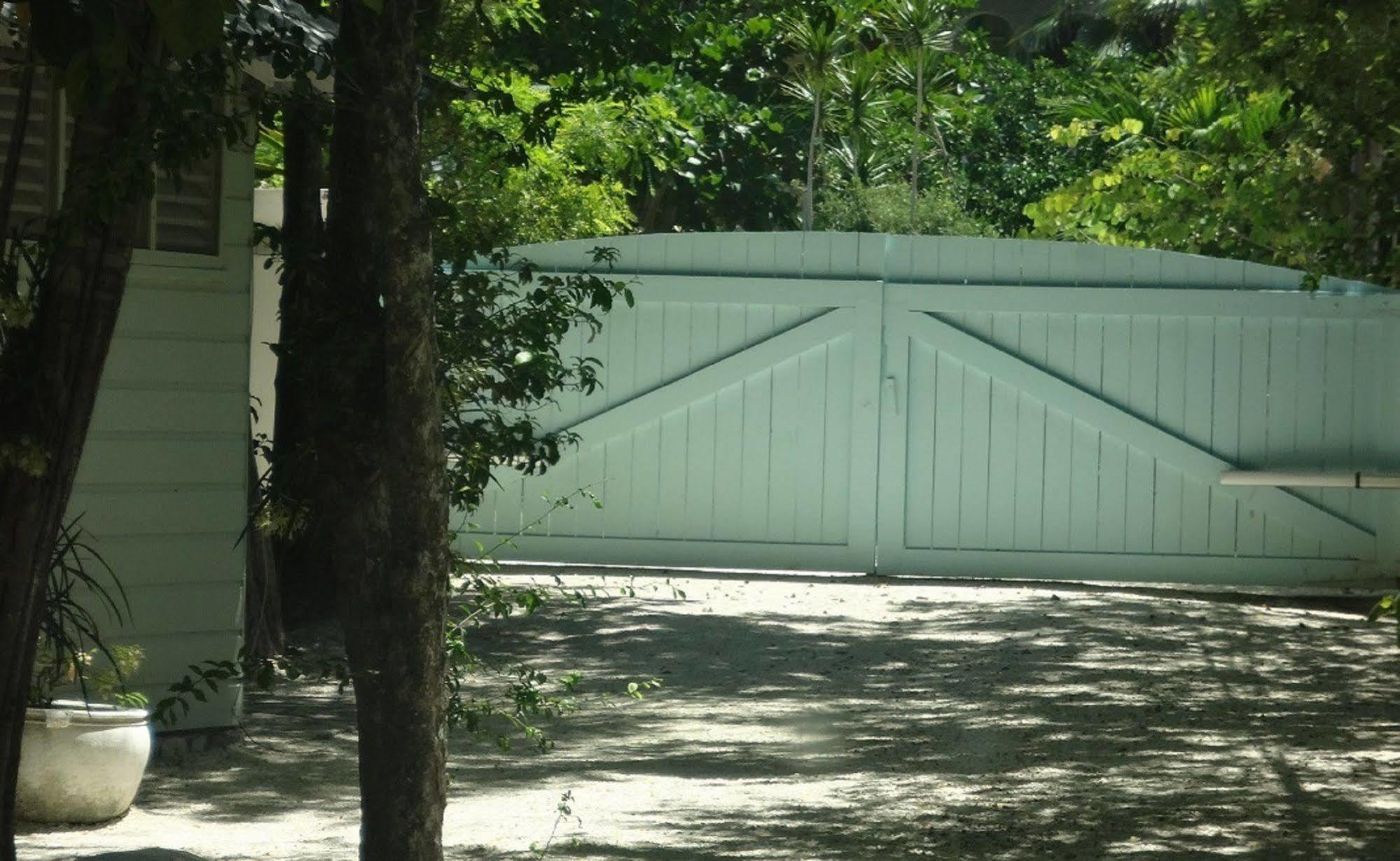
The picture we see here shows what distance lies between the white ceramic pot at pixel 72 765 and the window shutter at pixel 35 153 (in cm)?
183

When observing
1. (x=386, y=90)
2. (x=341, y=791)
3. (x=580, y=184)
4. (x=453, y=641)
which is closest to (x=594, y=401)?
(x=580, y=184)

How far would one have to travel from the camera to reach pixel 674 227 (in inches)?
801

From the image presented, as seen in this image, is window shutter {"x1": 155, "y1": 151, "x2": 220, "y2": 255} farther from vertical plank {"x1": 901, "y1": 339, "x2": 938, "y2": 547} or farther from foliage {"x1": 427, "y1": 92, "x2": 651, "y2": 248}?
vertical plank {"x1": 901, "y1": 339, "x2": 938, "y2": 547}

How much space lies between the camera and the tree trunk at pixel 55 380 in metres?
3.67

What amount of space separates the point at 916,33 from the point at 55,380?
15818mm

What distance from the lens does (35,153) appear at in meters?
6.42

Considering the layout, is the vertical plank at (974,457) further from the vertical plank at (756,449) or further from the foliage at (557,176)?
the foliage at (557,176)

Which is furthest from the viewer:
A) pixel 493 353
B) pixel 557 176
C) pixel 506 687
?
pixel 557 176

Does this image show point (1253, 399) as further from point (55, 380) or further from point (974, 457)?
point (55, 380)

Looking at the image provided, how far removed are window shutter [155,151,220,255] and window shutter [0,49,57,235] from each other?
0.41m

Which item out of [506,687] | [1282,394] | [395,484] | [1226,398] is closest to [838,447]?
[1226,398]

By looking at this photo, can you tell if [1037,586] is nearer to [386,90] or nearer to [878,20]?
[386,90]

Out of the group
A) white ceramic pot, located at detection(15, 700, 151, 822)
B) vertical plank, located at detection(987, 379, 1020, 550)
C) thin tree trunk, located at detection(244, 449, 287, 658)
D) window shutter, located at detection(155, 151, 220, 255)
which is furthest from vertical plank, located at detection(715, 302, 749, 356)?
white ceramic pot, located at detection(15, 700, 151, 822)

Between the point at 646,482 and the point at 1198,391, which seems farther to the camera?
the point at 646,482
